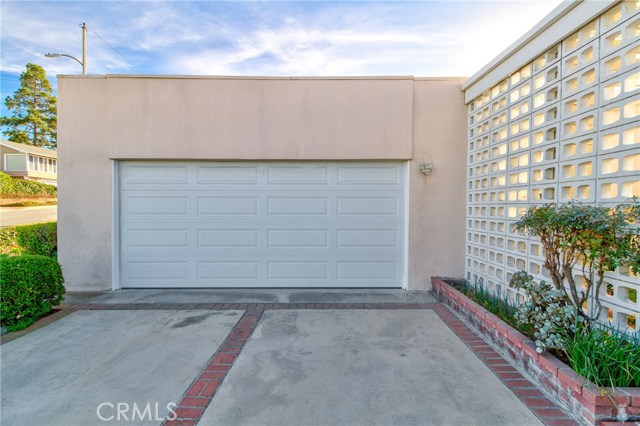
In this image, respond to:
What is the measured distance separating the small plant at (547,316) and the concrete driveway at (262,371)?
43 cm

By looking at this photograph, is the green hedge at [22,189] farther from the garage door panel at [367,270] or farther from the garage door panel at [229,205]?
the garage door panel at [367,270]

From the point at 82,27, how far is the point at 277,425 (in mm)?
14850

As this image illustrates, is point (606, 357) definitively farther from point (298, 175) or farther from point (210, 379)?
point (298, 175)

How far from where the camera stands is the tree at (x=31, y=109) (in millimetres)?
24953

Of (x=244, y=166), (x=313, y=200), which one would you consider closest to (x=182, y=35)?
(x=244, y=166)

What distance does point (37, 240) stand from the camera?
19.4 feet

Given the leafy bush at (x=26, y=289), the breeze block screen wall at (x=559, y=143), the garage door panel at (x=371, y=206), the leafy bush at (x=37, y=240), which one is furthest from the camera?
the leafy bush at (x=37, y=240)

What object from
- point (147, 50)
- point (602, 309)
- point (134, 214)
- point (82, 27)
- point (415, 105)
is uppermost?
point (82, 27)

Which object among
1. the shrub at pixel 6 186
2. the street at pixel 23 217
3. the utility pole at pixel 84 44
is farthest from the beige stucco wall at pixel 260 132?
the shrub at pixel 6 186

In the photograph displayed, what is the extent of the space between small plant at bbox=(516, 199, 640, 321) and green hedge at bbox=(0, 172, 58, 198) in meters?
21.8

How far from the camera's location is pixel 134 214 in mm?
5172

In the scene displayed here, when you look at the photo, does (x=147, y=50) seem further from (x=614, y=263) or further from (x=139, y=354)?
(x=614, y=263)

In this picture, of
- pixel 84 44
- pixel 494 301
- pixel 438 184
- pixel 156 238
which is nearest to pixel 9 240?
pixel 156 238

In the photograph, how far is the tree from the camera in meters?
25.0
